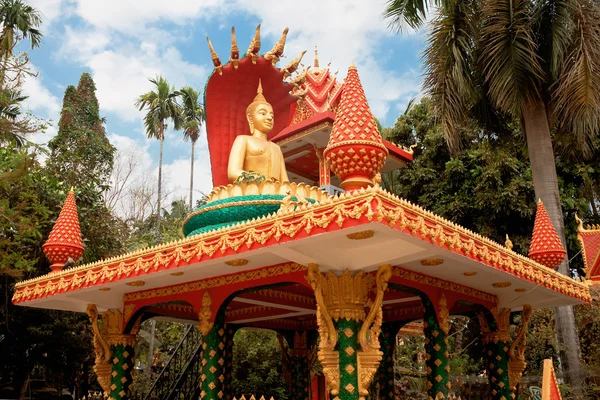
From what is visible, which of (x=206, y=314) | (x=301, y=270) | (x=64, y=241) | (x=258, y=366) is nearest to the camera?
(x=301, y=270)

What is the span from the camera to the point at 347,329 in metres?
6.69

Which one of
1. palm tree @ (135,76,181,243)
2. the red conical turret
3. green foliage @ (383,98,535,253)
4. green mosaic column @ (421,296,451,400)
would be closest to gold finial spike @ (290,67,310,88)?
green mosaic column @ (421,296,451,400)

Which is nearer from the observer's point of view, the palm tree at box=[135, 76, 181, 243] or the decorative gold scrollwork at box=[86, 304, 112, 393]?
the decorative gold scrollwork at box=[86, 304, 112, 393]

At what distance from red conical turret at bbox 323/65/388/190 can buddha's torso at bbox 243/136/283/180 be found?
159 inches

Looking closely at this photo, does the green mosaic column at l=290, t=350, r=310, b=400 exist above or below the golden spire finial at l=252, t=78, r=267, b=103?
below

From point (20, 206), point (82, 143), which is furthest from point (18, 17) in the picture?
point (20, 206)

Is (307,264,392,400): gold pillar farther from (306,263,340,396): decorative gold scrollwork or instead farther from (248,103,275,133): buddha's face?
(248,103,275,133): buddha's face

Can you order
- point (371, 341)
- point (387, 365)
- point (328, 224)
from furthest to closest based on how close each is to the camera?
point (387, 365)
point (371, 341)
point (328, 224)

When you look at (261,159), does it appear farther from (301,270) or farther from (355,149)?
(355,149)

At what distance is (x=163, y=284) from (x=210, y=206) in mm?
1463

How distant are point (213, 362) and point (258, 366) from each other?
326 inches

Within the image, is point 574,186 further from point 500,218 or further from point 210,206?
point 210,206

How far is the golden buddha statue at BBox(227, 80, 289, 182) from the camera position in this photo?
990 centimetres

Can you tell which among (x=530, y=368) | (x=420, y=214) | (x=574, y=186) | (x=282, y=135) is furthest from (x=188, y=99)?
(x=420, y=214)
